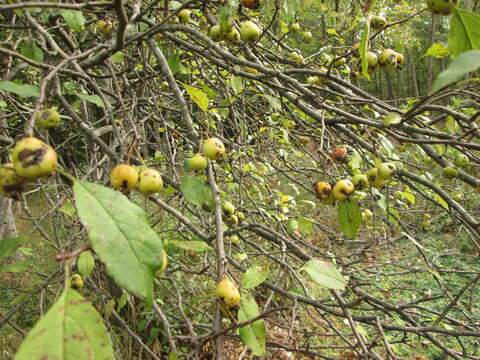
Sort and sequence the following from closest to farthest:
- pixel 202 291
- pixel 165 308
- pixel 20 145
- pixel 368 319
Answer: pixel 20 145
pixel 368 319
pixel 165 308
pixel 202 291

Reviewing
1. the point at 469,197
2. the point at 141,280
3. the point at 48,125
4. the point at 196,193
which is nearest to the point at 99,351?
the point at 141,280

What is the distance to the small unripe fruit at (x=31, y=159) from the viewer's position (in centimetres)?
68

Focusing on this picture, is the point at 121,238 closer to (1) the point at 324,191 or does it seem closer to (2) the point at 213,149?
(2) the point at 213,149

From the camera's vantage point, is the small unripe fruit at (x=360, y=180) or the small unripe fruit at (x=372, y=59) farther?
the small unripe fruit at (x=372, y=59)

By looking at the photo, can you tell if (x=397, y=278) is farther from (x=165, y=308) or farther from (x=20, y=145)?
(x=20, y=145)

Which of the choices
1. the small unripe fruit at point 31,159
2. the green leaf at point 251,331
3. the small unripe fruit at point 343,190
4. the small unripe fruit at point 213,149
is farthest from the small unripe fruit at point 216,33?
the green leaf at point 251,331

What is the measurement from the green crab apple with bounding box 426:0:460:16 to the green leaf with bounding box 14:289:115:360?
123 centimetres

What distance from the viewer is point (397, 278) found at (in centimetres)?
614

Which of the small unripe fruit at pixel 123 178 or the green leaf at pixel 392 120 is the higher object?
the green leaf at pixel 392 120

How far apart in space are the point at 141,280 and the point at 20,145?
1.25ft

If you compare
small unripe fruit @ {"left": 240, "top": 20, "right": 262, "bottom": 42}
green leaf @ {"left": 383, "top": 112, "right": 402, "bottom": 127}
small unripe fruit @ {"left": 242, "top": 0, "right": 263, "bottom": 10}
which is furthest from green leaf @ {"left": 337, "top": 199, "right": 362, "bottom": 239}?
small unripe fruit @ {"left": 242, "top": 0, "right": 263, "bottom": 10}

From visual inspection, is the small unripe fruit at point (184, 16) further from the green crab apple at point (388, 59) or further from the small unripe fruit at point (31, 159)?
the small unripe fruit at point (31, 159)

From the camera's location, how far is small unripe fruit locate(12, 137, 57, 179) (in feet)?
2.24

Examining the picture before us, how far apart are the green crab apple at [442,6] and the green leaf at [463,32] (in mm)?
25
